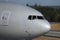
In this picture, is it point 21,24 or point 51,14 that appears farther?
point 51,14

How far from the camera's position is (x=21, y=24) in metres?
14.4

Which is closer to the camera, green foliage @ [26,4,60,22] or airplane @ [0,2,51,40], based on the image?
airplane @ [0,2,51,40]

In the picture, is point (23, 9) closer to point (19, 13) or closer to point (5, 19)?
point (19, 13)

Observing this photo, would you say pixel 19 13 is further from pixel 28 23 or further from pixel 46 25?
pixel 46 25

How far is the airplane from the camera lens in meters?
14.3

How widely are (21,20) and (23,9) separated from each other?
1040 millimetres

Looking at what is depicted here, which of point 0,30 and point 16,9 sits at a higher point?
point 16,9

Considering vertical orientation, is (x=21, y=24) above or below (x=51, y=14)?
below

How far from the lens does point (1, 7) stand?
15.3m

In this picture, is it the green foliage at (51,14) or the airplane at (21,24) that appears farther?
the green foliage at (51,14)

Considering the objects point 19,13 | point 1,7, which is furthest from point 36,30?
point 1,7

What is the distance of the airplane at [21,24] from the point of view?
14.3 metres

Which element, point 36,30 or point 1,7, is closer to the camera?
point 36,30

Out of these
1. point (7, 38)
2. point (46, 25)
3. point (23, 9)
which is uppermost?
point (23, 9)
